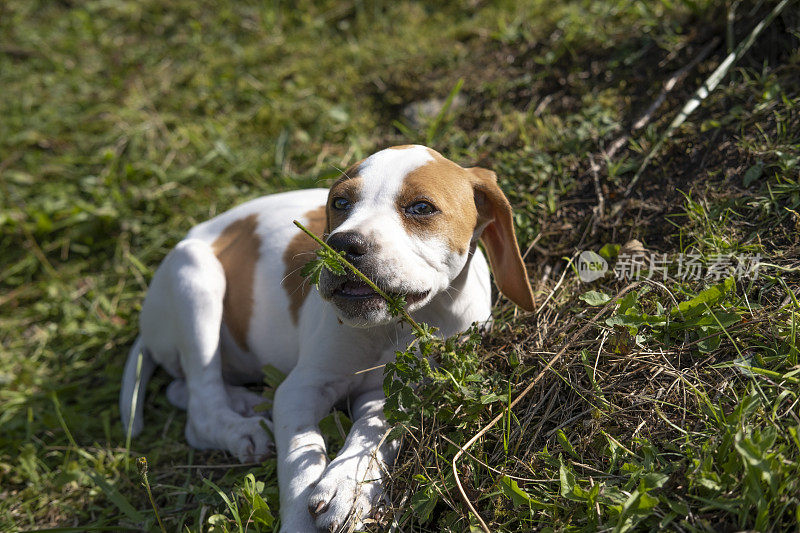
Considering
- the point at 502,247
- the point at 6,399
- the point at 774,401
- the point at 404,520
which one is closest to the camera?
the point at 774,401

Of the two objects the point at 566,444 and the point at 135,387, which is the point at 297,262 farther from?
the point at 566,444

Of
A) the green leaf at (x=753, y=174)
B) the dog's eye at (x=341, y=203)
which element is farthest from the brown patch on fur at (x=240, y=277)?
the green leaf at (x=753, y=174)

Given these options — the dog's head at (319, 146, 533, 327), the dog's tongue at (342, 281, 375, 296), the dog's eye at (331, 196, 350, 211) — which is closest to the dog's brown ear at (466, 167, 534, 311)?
the dog's head at (319, 146, 533, 327)

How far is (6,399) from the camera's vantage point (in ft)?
15.5

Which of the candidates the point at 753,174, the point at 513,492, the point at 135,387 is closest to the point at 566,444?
the point at 513,492

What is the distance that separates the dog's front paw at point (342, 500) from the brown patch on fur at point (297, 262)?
1.17 m

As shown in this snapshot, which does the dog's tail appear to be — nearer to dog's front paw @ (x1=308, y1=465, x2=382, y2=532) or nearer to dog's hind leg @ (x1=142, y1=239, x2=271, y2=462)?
dog's hind leg @ (x1=142, y1=239, x2=271, y2=462)

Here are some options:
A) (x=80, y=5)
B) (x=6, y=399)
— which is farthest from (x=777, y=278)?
(x=80, y=5)

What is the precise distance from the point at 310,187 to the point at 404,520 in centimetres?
312

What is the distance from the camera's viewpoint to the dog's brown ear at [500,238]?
11.2ft

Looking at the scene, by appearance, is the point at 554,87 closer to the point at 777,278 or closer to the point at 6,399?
the point at 777,278

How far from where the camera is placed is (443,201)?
3156 millimetres

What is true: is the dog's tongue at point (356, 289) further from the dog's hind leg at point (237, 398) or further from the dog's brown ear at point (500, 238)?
the dog's hind leg at point (237, 398)

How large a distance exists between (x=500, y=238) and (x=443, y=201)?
1.93 ft
